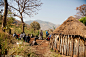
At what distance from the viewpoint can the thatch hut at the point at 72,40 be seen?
555 centimetres

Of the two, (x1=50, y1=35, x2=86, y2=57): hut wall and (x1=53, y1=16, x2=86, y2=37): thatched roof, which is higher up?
(x1=53, y1=16, x2=86, y2=37): thatched roof

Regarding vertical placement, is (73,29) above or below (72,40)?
above

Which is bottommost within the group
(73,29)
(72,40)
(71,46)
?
(71,46)

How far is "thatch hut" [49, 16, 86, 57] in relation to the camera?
5.55 m

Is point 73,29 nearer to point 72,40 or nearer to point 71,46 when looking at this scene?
point 72,40

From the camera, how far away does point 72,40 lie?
19.0 feet

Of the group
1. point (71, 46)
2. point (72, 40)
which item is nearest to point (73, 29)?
point (72, 40)

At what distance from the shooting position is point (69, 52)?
5.97 m

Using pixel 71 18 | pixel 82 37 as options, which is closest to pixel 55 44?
pixel 82 37

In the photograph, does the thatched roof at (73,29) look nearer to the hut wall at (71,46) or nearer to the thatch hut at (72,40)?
the thatch hut at (72,40)

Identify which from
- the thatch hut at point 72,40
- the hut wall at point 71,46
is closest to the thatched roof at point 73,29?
the thatch hut at point 72,40

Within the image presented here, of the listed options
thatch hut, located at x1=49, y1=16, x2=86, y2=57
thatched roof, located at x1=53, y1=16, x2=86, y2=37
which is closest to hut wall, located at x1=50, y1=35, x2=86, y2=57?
thatch hut, located at x1=49, y1=16, x2=86, y2=57

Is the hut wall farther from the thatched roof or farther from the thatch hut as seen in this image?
the thatched roof

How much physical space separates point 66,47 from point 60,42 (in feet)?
2.46
